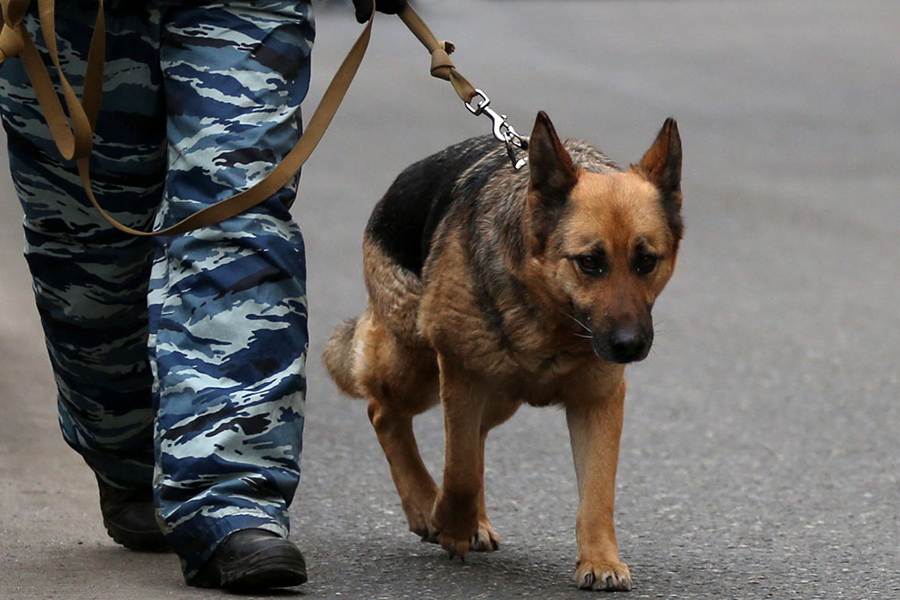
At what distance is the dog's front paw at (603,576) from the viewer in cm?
449

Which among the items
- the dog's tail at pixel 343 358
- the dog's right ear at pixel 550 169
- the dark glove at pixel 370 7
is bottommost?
the dog's tail at pixel 343 358

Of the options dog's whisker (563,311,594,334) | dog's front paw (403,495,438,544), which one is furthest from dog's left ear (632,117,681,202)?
dog's front paw (403,495,438,544)

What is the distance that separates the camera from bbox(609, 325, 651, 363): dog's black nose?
4.31 metres

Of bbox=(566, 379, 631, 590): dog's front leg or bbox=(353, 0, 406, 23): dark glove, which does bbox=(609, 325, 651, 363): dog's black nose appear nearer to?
bbox=(566, 379, 631, 590): dog's front leg

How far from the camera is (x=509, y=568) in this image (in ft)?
16.0

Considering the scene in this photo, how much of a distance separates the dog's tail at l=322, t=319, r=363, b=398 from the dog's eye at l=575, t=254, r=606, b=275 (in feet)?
4.51

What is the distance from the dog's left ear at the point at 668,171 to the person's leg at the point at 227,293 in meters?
1.04

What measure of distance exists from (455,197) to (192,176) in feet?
4.23

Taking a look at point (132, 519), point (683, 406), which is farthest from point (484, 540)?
point (683, 406)

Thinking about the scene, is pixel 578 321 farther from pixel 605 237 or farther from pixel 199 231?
pixel 199 231

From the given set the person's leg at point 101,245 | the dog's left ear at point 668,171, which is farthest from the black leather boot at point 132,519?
the dog's left ear at point 668,171

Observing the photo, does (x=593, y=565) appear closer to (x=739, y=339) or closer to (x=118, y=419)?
(x=118, y=419)

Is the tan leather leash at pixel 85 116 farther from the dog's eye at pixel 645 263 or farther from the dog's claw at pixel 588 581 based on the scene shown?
the dog's claw at pixel 588 581

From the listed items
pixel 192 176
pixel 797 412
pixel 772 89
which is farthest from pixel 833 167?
pixel 192 176
